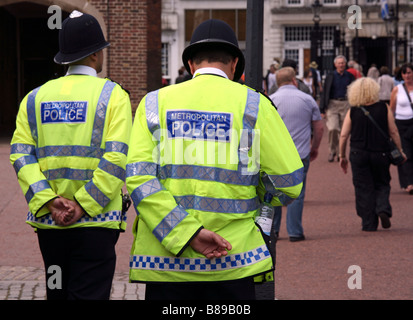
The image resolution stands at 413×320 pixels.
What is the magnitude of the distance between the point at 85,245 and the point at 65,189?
0.33m

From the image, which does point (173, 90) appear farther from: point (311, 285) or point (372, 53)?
point (372, 53)

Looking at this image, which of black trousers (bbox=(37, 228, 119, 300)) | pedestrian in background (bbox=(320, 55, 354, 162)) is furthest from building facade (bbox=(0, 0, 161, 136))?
black trousers (bbox=(37, 228, 119, 300))

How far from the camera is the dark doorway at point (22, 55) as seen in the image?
86.2 ft

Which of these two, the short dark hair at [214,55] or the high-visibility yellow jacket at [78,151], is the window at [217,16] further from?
the short dark hair at [214,55]

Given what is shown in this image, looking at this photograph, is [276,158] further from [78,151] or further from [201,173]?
[78,151]

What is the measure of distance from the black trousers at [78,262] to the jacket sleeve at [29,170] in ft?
0.57

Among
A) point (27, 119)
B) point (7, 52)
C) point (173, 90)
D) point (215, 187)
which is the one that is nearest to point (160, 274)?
point (215, 187)

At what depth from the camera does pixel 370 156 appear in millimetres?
9617

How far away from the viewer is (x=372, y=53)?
52.4 meters

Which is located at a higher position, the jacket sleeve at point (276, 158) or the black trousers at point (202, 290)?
the jacket sleeve at point (276, 158)

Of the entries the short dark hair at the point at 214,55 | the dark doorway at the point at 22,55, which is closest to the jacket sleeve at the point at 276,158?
the short dark hair at the point at 214,55

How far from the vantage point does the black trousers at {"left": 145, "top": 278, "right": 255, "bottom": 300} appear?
365 cm

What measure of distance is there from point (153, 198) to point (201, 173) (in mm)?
233

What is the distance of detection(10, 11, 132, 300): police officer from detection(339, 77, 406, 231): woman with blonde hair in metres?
5.46
